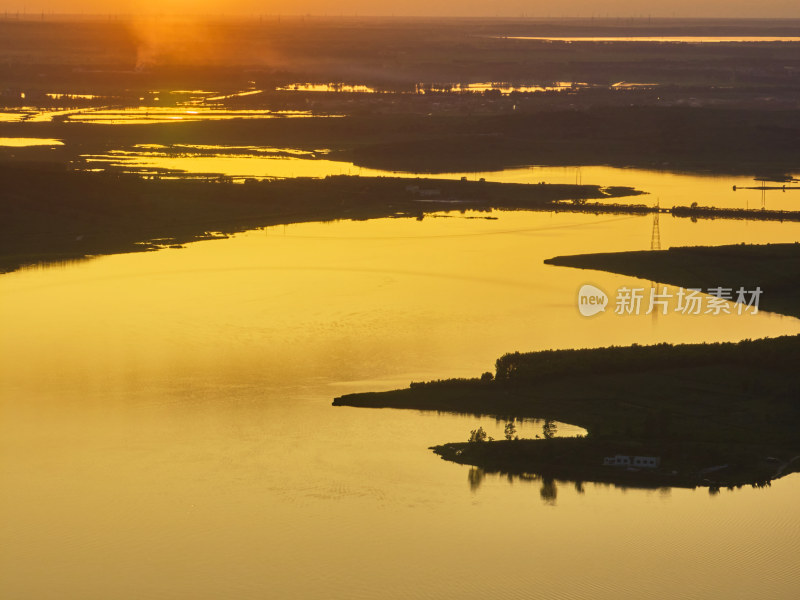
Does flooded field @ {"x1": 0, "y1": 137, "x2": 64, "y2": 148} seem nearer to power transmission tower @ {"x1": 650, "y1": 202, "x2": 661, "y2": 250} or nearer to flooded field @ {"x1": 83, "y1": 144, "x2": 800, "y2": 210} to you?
flooded field @ {"x1": 83, "y1": 144, "x2": 800, "y2": 210}

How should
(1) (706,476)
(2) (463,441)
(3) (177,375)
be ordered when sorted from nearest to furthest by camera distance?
(1) (706,476) → (2) (463,441) → (3) (177,375)

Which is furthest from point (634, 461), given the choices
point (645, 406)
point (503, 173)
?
point (503, 173)

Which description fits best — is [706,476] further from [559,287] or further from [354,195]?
[354,195]

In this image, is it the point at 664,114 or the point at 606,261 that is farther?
the point at 664,114

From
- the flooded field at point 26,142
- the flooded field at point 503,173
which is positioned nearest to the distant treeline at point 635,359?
the flooded field at point 503,173

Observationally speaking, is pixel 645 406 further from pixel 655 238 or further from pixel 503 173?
pixel 503 173

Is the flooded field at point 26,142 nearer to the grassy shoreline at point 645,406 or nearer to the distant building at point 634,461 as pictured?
the grassy shoreline at point 645,406

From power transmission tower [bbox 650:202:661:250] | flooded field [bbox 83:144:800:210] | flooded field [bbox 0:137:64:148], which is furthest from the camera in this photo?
flooded field [bbox 0:137:64:148]

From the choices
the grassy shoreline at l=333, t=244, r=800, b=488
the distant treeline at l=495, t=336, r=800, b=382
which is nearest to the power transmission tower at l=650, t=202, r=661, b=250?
the grassy shoreline at l=333, t=244, r=800, b=488

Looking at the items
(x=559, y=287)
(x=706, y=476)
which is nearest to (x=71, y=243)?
(x=559, y=287)
